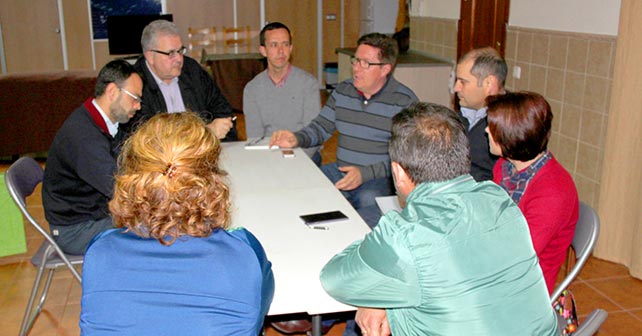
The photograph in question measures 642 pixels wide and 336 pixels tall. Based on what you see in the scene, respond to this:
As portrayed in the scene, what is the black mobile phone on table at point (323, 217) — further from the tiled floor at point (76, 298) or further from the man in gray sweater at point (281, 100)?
the man in gray sweater at point (281, 100)

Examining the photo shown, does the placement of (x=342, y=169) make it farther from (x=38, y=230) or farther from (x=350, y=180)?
(x=38, y=230)

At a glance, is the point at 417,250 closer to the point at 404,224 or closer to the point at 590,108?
the point at 404,224

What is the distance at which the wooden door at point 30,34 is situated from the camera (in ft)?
28.9

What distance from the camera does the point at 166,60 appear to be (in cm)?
342

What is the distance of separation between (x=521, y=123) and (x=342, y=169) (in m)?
1.13

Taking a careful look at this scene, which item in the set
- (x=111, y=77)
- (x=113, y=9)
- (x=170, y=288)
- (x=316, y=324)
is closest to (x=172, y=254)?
(x=170, y=288)

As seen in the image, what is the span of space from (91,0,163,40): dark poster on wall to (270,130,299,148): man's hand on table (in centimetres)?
660

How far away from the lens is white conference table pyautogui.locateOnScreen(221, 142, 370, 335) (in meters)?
1.78

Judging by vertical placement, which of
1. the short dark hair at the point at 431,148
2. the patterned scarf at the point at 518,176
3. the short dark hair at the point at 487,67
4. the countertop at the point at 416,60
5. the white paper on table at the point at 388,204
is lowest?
the white paper on table at the point at 388,204

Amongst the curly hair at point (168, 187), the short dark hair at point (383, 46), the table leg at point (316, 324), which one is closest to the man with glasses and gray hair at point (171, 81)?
the short dark hair at point (383, 46)

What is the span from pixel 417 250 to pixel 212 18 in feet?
28.1

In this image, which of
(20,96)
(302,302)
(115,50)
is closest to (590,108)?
(302,302)

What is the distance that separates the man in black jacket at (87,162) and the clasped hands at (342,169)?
863 mm

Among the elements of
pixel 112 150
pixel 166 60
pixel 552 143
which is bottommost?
pixel 552 143
